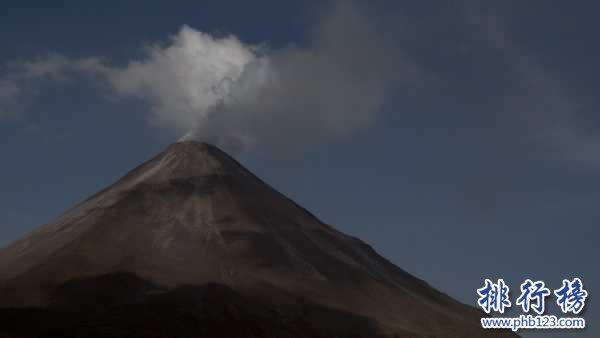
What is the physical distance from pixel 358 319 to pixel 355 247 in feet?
140

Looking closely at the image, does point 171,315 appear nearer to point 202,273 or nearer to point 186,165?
point 202,273

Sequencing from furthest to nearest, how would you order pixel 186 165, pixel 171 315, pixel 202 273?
pixel 186 165
pixel 202 273
pixel 171 315

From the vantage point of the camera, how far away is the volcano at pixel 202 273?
95938 millimetres

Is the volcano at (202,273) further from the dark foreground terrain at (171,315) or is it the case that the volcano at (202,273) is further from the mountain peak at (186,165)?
the mountain peak at (186,165)

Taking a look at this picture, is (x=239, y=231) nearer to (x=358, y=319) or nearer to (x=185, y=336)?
(x=358, y=319)

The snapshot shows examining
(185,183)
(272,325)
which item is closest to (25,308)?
(272,325)

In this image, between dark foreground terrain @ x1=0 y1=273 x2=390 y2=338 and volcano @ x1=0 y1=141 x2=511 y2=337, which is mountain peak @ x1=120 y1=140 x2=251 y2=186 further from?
dark foreground terrain @ x1=0 y1=273 x2=390 y2=338

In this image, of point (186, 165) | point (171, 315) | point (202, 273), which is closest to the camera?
point (171, 315)

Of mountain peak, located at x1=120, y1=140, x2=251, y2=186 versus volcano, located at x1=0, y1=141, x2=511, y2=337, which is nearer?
volcano, located at x1=0, y1=141, x2=511, y2=337

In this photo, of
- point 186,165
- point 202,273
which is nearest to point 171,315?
point 202,273

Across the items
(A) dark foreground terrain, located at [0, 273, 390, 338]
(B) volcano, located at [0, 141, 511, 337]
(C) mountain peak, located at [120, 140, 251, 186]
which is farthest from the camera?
(C) mountain peak, located at [120, 140, 251, 186]

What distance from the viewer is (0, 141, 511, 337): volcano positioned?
95938 millimetres

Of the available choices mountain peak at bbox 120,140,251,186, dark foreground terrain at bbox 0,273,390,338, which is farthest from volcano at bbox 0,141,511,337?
mountain peak at bbox 120,140,251,186

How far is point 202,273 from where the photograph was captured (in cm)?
11156
